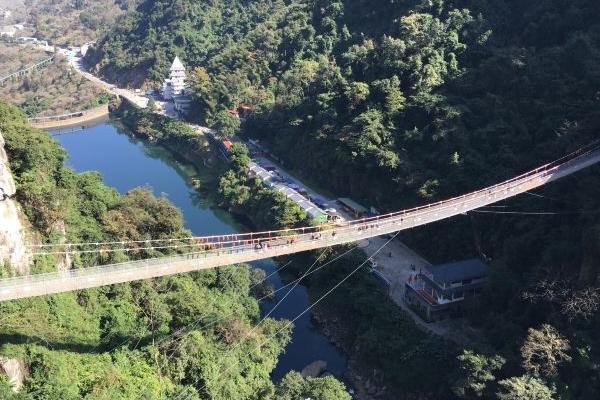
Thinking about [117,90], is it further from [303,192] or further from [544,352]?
[544,352]

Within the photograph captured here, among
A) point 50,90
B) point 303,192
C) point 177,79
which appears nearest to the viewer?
point 303,192

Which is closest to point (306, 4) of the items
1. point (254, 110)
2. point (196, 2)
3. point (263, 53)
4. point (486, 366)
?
point (263, 53)

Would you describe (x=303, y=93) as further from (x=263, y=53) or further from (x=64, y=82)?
(x=64, y=82)

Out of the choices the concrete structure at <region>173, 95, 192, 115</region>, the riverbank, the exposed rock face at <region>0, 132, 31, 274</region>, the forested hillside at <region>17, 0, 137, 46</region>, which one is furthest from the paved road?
the exposed rock face at <region>0, 132, 31, 274</region>

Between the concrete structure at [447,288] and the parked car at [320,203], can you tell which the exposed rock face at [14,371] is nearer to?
the concrete structure at [447,288]

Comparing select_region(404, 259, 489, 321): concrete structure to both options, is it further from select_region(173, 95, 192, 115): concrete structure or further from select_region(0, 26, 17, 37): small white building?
select_region(0, 26, 17, 37): small white building

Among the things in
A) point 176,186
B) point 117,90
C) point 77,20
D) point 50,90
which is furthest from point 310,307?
point 77,20
